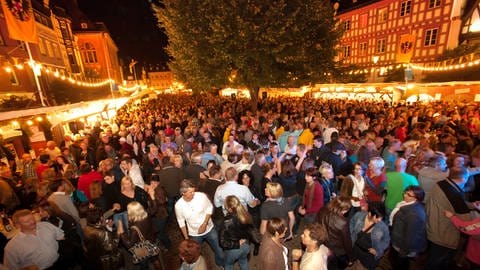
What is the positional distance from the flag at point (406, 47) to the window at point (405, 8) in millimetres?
2223

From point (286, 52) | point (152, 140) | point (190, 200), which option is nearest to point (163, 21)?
point (286, 52)

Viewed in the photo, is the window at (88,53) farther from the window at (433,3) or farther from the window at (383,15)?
the window at (433,3)

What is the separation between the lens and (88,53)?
1623 inches

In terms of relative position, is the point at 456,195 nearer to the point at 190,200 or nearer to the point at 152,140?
the point at 190,200

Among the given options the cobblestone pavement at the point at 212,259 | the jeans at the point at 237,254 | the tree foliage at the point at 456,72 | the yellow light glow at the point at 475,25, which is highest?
the yellow light glow at the point at 475,25

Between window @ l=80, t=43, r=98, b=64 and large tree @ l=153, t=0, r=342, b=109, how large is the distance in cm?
3480

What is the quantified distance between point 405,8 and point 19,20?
30.4 meters

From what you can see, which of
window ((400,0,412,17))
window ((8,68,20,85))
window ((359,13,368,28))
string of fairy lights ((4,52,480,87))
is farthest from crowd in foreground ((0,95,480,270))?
window ((359,13,368,28))

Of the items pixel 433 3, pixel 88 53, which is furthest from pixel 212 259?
pixel 88 53

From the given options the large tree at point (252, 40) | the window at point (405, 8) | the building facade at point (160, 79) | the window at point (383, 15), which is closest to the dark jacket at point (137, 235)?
the large tree at point (252, 40)

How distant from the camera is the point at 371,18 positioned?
92.5 ft

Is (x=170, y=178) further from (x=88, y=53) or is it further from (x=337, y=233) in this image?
(x=88, y=53)

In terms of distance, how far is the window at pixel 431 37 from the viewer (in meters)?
22.4

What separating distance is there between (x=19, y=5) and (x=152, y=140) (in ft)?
19.9
